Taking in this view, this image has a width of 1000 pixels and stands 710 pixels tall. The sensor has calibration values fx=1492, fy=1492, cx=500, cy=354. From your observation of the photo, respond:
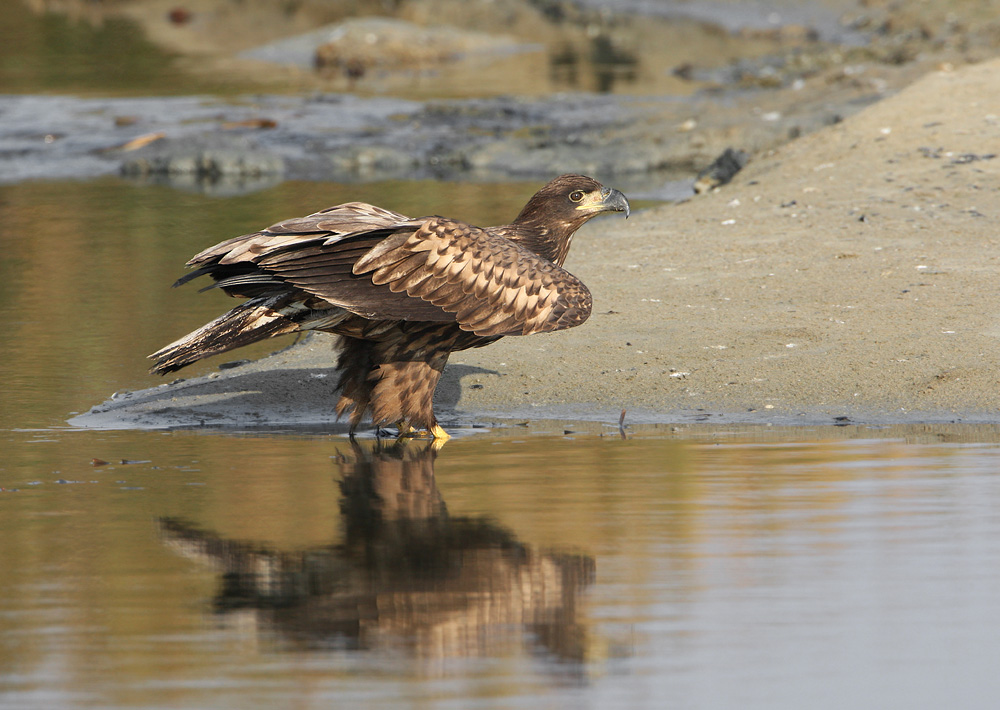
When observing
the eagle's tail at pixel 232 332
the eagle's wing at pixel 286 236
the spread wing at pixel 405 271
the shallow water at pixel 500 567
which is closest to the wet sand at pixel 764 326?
the shallow water at pixel 500 567

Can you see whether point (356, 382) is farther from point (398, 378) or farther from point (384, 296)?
point (384, 296)

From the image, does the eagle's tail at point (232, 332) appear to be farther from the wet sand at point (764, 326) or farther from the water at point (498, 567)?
the wet sand at point (764, 326)

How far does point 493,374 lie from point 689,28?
25450 millimetres

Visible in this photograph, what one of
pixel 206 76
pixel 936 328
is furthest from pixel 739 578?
pixel 206 76

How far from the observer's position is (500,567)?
4.60 m

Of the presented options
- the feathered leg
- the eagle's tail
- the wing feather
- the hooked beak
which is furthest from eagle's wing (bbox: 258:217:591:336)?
the hooked beak

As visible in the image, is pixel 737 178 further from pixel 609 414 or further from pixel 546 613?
pixel 546 613

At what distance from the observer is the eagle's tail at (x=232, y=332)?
6.57 m

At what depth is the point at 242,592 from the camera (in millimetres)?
4398

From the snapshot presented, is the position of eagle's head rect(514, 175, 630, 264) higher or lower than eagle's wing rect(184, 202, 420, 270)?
higher

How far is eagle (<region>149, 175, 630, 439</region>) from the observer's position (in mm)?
6273

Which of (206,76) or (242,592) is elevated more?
(206,76)

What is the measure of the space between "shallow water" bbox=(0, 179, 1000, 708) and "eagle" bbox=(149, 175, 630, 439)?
1.05 ft

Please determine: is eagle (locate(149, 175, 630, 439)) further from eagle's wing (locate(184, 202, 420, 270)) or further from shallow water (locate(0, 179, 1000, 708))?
shallow water (locate(0, 179, 1000, 708))
